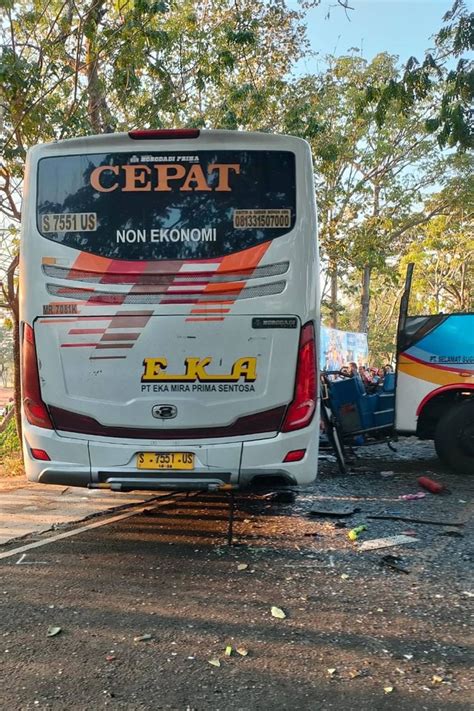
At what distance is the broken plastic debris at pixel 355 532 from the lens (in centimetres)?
530

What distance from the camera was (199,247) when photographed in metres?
4.49

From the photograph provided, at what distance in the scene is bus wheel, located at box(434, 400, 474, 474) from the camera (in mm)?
7973

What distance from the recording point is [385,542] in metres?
5.19

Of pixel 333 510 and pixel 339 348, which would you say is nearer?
pixel 333 510

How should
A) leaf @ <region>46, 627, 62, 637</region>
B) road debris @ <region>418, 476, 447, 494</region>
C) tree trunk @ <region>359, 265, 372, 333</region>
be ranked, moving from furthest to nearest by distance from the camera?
1. tree trunk @ <region>359, 265, 372, 333</region>
2. road debris @ <region>418, 476, 447, 494</region>
3. leaf @ <region>46, 627, 62, 637</region>

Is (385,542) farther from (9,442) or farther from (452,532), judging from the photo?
(9,442)

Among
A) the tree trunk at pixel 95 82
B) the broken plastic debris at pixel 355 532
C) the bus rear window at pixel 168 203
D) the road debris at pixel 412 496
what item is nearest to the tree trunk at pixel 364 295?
the tree trunk at pixel 95 82

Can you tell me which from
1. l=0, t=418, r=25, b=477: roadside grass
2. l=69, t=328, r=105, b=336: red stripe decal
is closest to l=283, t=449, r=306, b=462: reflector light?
l=69, t=328, r=105, b=336: red stripe decal

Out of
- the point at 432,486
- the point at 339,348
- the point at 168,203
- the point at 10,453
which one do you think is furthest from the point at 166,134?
the point at 339,348

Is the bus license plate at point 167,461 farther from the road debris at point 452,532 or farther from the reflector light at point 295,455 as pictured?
the road debris at point 452,532

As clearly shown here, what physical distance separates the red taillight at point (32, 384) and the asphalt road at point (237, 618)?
3.61ft

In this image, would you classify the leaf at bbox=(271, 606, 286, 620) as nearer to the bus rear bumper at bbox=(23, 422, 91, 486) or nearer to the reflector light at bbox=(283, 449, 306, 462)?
the reflector light at bbox=(283, 449, 306, 462)

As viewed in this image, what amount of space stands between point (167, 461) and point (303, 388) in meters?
1.12

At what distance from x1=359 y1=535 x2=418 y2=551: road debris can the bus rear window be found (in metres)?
2.65
